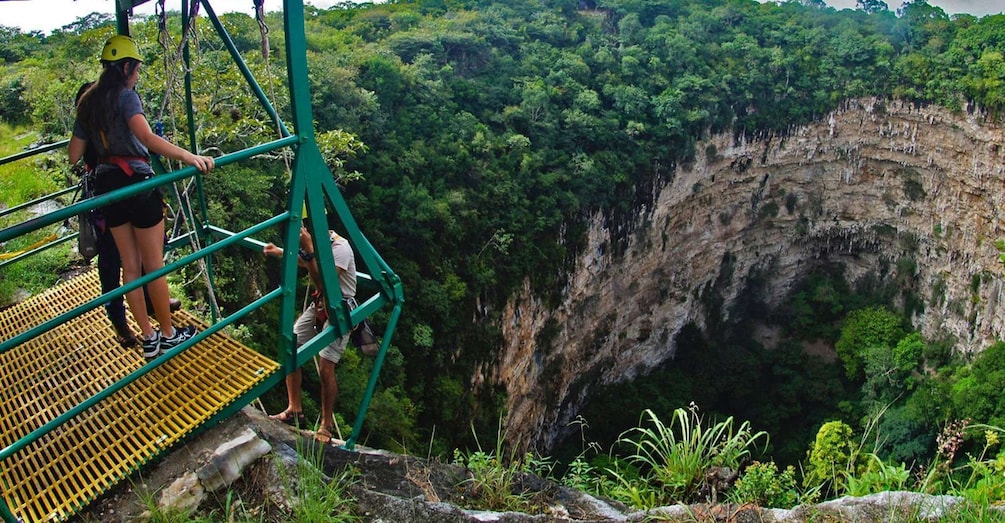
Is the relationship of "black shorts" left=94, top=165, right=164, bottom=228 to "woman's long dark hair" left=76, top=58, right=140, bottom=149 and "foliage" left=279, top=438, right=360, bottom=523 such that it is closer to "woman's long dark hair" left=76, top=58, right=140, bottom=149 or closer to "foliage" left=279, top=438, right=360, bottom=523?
"woman's long dark hair" left=76, top=58, right=140, bottom=149

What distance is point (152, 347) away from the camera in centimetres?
369

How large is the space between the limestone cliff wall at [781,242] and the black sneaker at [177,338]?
55.1 ft

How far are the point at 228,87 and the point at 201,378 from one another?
7.81 meters

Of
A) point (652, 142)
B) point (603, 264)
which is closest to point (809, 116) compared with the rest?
point (652, 142)

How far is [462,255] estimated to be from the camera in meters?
18.7

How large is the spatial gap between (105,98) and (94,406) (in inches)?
59.1

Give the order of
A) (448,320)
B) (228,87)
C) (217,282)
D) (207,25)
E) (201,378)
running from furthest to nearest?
(448,320) < (207,25) < (228,87) < (217,282) < (201,378)

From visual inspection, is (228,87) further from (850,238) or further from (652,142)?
(850,238)

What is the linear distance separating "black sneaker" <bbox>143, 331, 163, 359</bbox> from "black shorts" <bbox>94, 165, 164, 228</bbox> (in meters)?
0.62

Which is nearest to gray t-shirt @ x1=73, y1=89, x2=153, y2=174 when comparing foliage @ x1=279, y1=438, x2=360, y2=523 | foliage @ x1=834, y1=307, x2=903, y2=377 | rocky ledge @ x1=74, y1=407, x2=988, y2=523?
rocky ledge @ x1=74, y1=407, x2=988, y2=523

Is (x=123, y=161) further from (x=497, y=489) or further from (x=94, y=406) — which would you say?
(x=497, y=489)

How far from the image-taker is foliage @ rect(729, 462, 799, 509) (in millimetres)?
3727

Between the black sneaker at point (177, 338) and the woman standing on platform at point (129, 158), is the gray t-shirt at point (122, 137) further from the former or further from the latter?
the black sneaker at point (177, 338)

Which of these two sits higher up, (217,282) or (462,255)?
(217,282)
